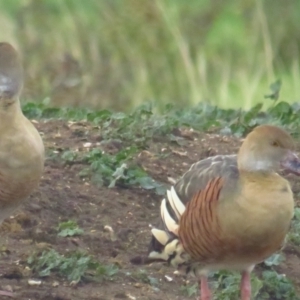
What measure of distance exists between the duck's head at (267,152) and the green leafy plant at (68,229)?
124 centimetres

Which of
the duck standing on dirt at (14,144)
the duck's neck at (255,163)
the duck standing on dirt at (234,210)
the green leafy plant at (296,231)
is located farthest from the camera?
the green leafy plant at (296,231)

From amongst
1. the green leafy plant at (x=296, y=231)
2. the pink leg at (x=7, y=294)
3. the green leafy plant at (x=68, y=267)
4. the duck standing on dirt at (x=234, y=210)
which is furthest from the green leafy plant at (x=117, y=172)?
the pink leg at (x=7, y=294)

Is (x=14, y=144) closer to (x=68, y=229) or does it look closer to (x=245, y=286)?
(x=68, y=229)

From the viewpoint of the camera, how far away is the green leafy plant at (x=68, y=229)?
228 inches

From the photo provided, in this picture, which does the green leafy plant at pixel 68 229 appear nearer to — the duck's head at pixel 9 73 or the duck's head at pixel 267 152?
the duck's head at pixel 9 73

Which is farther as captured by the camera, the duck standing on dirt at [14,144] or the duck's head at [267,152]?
the duck standing on dirt at [14,144]

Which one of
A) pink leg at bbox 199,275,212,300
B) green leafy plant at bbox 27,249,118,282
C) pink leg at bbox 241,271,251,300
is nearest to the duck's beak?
pink leg at bbox 241,271,251,300

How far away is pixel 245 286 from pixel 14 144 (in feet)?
4.30

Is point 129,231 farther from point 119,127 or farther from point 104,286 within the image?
point 119,127

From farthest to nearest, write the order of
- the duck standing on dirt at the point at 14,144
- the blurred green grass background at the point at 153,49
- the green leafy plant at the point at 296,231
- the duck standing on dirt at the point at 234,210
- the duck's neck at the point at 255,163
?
the blurred green grass background at the point at 153,49, the green leafy plant at the point at 296,231, the duck standing on dirt at the point at 14,144, the duck's neck at the point at 255,163, the duck standing on dirt at the point at 234,210

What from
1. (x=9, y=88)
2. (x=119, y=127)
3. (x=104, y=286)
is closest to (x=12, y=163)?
(x=9, y=88)

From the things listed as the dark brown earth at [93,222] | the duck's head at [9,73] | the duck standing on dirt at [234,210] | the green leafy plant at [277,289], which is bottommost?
the green leafy plant at [277,289]

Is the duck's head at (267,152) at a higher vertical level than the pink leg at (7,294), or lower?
higher

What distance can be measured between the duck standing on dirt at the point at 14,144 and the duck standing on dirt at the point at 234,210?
0.70m
